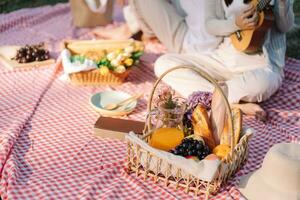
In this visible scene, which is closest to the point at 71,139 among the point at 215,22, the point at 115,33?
the point at 215,22

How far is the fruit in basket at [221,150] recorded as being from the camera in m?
1.72

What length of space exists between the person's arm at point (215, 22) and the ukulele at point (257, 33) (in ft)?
0.21

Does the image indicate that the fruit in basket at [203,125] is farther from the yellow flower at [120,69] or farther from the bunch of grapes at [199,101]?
the yellow flower at [120,69]

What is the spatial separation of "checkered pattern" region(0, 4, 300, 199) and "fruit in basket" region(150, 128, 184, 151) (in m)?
0.15

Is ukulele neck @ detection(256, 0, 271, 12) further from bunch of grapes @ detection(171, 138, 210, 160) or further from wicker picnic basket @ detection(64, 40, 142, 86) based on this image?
bunch of grapes @ detection(171, 138, 210, 160)

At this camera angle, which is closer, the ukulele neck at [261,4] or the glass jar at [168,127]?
the glass jar at [168,127]

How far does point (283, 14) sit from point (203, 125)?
99 cm

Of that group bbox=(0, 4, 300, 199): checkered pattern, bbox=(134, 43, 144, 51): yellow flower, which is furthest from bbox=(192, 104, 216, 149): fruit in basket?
bbox=(134, 43, 144, 51): yellow flower

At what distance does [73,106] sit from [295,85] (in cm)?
123

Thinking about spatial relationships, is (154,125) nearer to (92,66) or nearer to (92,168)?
(92,168)

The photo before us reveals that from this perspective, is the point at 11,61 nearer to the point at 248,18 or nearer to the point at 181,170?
the point at 248,18

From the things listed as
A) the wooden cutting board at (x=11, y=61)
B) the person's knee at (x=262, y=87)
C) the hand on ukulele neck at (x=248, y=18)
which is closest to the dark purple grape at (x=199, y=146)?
the person's knee at (x=262, y=87)

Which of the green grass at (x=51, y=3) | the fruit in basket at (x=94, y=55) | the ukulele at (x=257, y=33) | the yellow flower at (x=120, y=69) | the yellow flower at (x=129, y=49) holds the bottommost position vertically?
the green grass at (x=51, y=3)

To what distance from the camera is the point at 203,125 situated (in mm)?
1815
